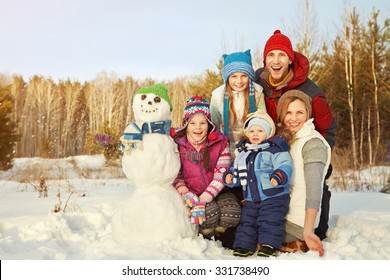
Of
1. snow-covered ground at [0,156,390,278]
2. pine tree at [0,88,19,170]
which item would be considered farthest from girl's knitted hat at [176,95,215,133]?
pine tree at [0,88,19,170]

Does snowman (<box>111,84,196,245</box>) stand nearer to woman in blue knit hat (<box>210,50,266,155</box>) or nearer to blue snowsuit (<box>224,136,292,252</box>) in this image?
blue snowsuit (<box>224,136,292,252</box>)

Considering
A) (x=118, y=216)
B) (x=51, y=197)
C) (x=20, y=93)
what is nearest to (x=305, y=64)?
(x=118, y=216)

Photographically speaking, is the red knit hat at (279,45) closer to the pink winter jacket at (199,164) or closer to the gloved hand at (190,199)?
the pink winter jacket at (199,164)

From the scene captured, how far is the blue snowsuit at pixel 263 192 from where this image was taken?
291 centimetres

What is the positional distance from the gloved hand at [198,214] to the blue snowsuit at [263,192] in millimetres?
286

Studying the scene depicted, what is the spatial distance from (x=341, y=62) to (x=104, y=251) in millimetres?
14745

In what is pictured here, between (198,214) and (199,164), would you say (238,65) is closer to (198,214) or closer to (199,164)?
(199,164)

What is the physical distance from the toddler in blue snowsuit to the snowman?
0.42 meters

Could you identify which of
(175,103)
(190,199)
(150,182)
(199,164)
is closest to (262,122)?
(199,164)

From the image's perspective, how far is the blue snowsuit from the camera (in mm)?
2912

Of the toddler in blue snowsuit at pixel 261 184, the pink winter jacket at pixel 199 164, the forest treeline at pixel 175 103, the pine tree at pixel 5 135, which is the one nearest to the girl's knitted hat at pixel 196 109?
the pink winter jacket at pixel 199 164

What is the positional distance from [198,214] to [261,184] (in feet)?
1.70

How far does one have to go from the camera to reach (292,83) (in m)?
3.47

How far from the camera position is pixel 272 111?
3545 millimetres
